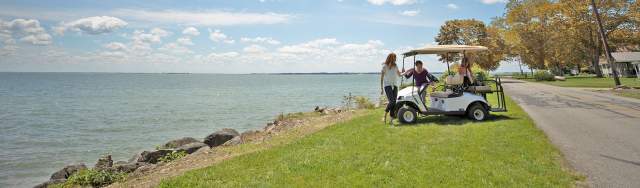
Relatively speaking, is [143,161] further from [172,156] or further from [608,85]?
[608,85]

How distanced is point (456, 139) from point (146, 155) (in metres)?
10.8

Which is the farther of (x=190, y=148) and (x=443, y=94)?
(x=190, y=148)

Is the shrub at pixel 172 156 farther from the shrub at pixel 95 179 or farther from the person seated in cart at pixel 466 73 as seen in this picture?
the person seated in cart at pixel 466 73

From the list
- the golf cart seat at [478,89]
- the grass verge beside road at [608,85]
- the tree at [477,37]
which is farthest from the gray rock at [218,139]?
the tree at [477,37]

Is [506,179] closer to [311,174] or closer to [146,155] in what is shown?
[311,174]

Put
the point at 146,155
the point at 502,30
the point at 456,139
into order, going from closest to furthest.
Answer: the point at 456,139, the point at 146,155, the point at 502,30

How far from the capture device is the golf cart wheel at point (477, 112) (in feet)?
44.9

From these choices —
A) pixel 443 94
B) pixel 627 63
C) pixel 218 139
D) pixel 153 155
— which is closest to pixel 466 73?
pixel 443 94

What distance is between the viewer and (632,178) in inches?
279

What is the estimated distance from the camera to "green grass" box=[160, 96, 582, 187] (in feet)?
23.8

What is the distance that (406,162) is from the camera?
27.6 ft

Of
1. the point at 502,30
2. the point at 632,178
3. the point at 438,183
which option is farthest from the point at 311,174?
the point at 502,30

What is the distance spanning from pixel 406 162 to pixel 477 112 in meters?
6.18

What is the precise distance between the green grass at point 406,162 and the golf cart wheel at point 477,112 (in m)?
1.41
